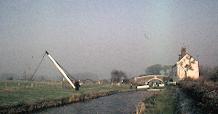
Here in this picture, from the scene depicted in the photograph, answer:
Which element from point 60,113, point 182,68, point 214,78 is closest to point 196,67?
point 182,68

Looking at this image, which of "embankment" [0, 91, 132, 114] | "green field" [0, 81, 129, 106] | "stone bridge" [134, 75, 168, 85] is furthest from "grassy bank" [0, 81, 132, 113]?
"stone bridge" [134, 75, 168, 85]

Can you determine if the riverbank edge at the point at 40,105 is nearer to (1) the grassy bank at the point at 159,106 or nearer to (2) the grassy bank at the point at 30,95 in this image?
(2) the grassy bank at the point at 30,95

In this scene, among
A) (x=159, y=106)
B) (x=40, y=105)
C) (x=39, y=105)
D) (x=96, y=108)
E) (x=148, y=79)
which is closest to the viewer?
(x=159, y=106)

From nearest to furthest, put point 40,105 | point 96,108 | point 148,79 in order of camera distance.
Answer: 1. point 40,105
2. point 96,108
3. point 148,79

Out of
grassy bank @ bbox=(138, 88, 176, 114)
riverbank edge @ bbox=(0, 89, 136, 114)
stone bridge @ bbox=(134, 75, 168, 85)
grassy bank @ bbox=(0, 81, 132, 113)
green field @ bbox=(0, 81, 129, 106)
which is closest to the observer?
grassy bank @ bbox=(138, 88, 176, 114)

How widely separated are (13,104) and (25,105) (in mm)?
2188

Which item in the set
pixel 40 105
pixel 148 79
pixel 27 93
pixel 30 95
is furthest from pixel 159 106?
pixel 148 79

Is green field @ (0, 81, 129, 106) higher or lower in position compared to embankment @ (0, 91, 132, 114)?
higher

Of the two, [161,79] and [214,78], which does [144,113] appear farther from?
[161,79]

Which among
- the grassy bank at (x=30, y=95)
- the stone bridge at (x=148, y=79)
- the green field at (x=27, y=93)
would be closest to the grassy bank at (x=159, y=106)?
the grassy bank at (x=30, y=95)

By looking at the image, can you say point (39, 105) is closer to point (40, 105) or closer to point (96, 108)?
point (40, 105)

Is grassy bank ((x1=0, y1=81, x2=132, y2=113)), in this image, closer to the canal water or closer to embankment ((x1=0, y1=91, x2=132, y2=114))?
embankment ((x1=0, y1=91, x2=132, y2=114))

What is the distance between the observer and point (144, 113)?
32844 millimetres

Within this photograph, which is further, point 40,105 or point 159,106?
point 40,105
